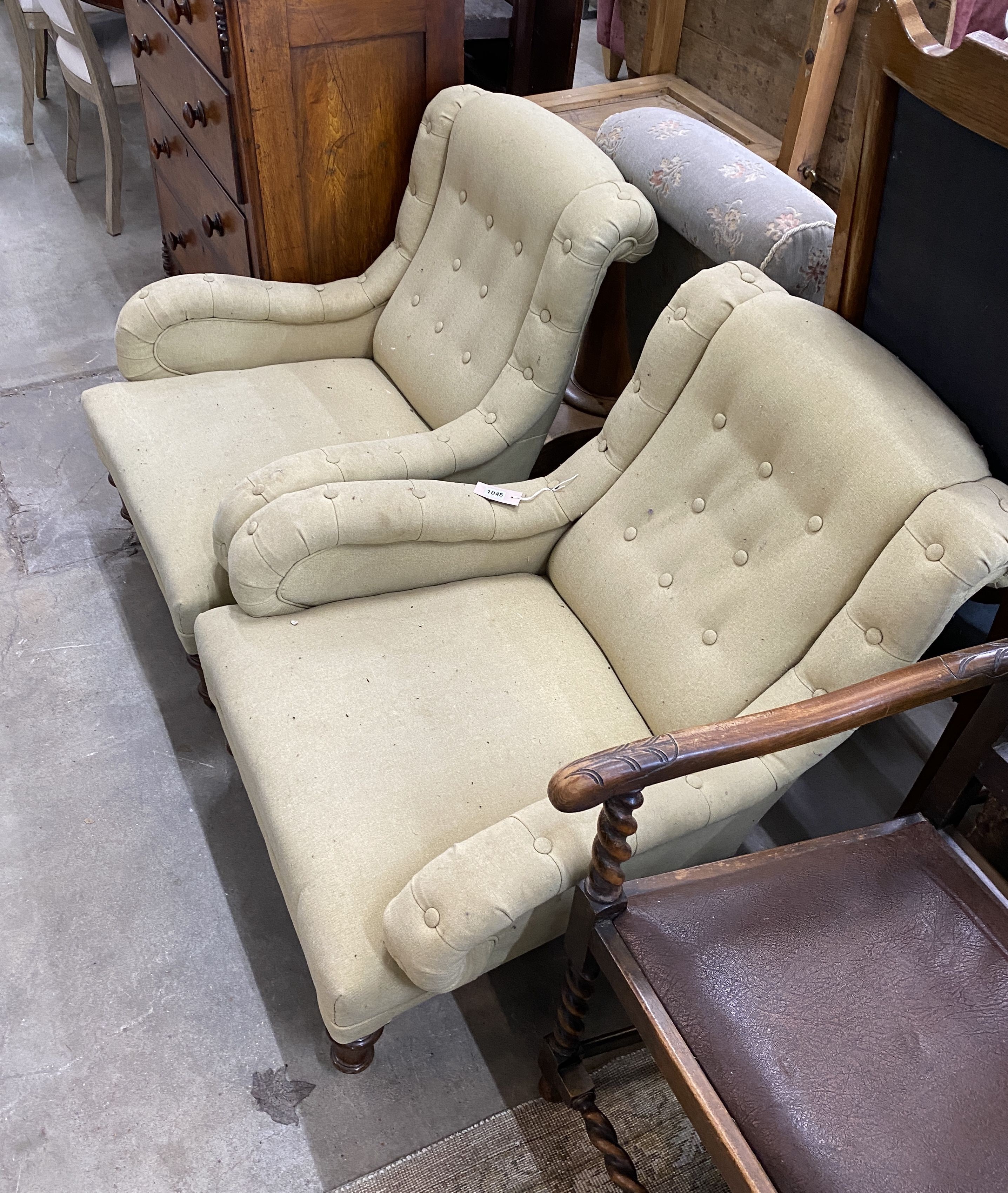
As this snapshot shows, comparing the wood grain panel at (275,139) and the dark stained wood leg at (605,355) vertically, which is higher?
the wood grain panel at (275,139)

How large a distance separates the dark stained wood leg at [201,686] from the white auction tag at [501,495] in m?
0.62

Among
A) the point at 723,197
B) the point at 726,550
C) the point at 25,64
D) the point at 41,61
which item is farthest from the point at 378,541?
the point at 41,61

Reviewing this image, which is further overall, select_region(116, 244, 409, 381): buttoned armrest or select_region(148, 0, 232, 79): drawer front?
select_region(116, 244, 409, 381): buttoned armrest

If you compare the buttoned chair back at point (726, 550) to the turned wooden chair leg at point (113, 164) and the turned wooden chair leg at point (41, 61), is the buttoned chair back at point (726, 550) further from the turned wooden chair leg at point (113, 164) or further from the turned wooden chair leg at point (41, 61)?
the turned wooden chair leg at point (41, 61)

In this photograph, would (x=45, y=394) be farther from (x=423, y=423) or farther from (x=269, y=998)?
(x=269, y=998)

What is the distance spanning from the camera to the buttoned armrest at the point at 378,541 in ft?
5.37

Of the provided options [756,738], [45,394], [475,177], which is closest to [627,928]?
[756,738]

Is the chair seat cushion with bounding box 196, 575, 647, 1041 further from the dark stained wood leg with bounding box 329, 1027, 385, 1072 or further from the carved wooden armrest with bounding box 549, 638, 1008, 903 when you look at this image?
the carved wooden armrest with bounding box 549, 638, 1008, 903

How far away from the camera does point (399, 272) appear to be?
2.29m

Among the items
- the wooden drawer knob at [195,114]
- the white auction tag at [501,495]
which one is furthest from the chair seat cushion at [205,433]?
the wooden drawer knob at [195,114]

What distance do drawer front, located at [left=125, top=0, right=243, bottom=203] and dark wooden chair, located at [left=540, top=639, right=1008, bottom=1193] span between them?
5.61 ft

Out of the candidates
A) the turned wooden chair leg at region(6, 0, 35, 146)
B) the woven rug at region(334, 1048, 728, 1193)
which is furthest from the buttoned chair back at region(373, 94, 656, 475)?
the turned wooden chair leg at region(6, 0, 35, 146)

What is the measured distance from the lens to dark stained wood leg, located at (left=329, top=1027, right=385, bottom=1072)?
1461 millimetres

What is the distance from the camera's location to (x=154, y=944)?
67.1 inches
